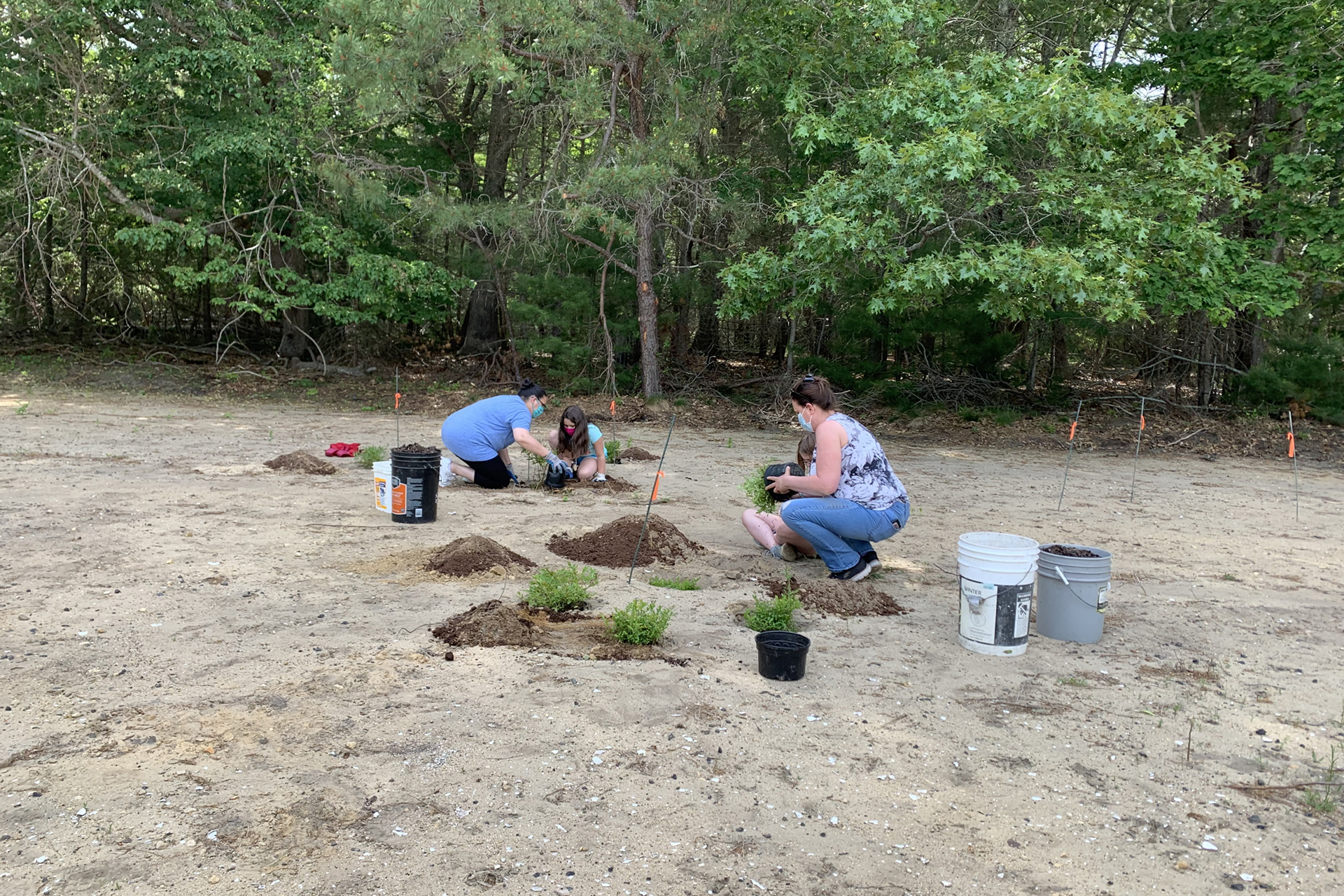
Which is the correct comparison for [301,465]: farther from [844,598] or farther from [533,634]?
[844,598]

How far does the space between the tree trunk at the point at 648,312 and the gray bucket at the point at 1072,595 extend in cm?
1008

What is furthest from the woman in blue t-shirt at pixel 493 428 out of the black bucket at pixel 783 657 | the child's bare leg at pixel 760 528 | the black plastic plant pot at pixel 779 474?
the black bucket at pixel 783 657

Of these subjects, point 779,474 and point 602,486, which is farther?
point 602,486

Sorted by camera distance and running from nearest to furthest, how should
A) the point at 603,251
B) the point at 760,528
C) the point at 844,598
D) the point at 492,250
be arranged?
the point at 844,598, the point at 760,528, the point at 603,251, the point at 492,250

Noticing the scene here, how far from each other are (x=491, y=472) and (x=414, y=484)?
1.45m

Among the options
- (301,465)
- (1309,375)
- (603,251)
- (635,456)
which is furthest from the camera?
(603,251)

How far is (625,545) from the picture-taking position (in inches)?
235

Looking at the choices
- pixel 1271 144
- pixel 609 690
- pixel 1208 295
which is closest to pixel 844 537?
pixel 609 690

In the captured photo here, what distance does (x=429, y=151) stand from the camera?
16.7 m

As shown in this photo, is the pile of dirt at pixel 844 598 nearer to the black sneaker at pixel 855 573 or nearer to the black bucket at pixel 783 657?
the black sneaker at pixel 855 573

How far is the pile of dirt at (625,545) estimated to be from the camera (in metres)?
5.88

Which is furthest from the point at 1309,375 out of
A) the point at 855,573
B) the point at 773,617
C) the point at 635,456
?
the point at 773,617

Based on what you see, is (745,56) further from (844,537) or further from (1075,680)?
(1075,680)

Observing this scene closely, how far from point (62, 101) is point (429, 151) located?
5577 millimetres
